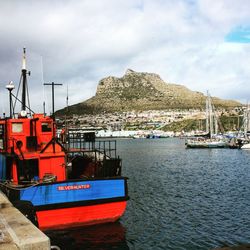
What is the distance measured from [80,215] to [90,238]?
4.29ft

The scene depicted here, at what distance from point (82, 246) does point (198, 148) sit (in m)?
95.4

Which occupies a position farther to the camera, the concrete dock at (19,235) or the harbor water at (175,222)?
the harbor water at (175,222)

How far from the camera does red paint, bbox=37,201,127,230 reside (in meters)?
18.2

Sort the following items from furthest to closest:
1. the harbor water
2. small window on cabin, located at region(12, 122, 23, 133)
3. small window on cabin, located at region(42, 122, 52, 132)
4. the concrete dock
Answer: small window on cabin, located at region(42, 122, 52, 132) < small window on cabin, located at region(12, 122, 23, 133) < the harbor water < the concrete dock

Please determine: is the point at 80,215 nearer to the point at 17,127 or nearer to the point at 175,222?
the point at 17,127

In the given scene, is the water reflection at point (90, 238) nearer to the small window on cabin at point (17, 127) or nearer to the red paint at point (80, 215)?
the red paint at point (80, 215)

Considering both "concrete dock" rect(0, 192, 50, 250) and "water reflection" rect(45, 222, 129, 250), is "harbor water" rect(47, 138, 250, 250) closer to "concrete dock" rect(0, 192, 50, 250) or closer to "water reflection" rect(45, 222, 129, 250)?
"water reflection" rect(45, 222, 129, 250)

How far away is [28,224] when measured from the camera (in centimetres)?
993

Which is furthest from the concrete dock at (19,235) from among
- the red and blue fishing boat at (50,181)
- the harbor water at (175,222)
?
the harbor water at (175,222)

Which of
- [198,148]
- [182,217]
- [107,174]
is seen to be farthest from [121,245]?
[198,148]

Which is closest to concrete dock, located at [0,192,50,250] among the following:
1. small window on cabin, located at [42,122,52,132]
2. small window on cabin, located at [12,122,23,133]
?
small window on cabin, located at [12,122,23,133]

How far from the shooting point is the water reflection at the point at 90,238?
17734 millimetres

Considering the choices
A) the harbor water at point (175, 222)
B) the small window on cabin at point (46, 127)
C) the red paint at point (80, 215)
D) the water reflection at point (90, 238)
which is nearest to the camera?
the water reflection at point (90, 238)

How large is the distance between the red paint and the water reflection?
1.09ft
